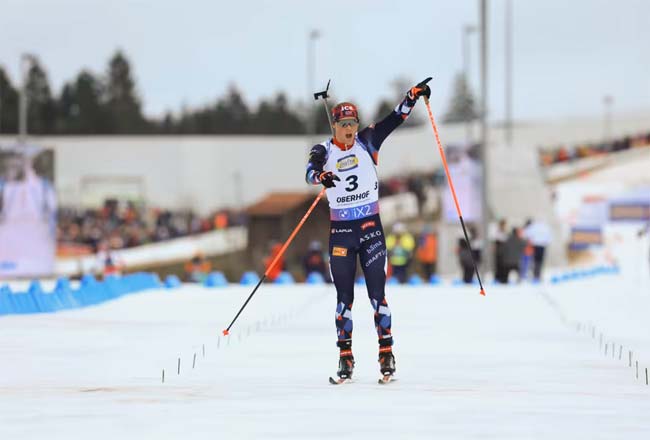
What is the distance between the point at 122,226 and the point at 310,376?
2250 inches

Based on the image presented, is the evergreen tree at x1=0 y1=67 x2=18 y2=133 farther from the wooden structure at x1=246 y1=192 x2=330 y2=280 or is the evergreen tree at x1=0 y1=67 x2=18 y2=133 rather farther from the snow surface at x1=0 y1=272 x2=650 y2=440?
the snow surface at x1=0 y1=272 x2=650 y2=440

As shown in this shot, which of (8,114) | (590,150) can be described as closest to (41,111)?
(8,114)

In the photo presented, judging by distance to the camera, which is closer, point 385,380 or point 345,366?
point 385,380

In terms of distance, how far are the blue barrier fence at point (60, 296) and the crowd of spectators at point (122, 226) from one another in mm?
31313

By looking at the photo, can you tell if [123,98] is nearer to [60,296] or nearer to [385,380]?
[60,296]

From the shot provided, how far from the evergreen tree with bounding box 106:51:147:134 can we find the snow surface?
402ft

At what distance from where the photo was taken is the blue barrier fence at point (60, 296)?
1683 cm

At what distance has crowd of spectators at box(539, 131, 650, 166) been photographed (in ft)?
300

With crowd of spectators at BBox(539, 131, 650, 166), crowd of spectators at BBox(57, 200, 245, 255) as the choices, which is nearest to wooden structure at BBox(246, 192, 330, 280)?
crowd of spectators at BBox(57, 200, 245, 255)

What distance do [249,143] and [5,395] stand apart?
84.9 meters

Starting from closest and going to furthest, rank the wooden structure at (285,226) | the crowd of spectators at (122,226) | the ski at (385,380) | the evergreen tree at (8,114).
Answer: the ski at (385,380) < the wooden structure at (285,226) < the crowd of spectators at (122,226) < the evergreen tree at (8,114)

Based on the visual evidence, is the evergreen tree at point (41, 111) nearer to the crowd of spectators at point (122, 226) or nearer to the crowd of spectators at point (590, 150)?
the crowd of spectators at point (590, 150)

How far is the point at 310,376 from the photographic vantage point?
1005 centimetres

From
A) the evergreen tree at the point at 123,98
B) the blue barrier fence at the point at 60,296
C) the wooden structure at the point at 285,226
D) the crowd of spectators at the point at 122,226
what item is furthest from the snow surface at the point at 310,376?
the evergreen tree at the point at 123,98
